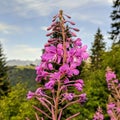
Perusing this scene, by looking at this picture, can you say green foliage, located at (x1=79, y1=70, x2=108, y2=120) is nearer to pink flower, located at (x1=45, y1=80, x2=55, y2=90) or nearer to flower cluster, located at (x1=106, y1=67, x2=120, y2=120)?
flower cluster, located at (x1=106, y1=67, x2=120, y2=120)

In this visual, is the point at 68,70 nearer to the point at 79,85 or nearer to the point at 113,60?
the point at 79,85

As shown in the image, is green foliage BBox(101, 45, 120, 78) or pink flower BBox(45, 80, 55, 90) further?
green foliage BBox(101, 45, 120, 78)

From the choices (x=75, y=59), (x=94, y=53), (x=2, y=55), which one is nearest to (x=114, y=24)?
(x=94, y=53)

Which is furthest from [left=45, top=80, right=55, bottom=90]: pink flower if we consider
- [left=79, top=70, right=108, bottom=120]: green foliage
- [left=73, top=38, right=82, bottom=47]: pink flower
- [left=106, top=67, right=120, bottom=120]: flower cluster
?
[left=79, top=70, right=108, bottom=120]: green foliage

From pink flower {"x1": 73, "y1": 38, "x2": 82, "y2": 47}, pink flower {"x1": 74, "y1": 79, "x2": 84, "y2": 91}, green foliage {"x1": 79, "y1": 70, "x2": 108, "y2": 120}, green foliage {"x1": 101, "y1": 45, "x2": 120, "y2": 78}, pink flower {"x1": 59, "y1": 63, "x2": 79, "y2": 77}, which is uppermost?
green foliage {"x1": 101, "y1": 45, "x2": 120, "y2": 78}

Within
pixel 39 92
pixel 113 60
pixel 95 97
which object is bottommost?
pixel 95 97

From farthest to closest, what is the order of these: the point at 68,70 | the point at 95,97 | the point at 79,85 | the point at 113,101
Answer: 1. the point at 95,97
2. the point at 113,101
3. the point at 79,85
4. the point at 68,70

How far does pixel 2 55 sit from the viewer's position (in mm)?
67625

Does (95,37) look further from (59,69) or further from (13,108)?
(59,69)

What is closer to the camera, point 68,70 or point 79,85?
point 68,70

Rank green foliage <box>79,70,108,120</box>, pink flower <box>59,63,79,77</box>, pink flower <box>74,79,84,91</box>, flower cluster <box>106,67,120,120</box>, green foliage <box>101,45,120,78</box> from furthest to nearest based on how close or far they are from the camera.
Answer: green foliage <box>101,45,120,78</box> → green foliage <box>79,70,108,120</box> → flower cluster <box>106,67,120,120</box> → pink flower <box>74,79,84,91</box> → pink flower <box>59,63,79,77</box>

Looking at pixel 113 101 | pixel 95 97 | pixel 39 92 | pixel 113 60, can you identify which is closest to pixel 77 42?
pixel 39 92

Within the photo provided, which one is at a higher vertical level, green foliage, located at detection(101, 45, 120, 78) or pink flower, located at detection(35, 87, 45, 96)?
green foliage, located at detection(101, 45, 120, 78)

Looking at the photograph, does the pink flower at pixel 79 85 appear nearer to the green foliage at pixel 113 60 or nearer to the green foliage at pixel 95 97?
the green foliage at pixel 95 97
